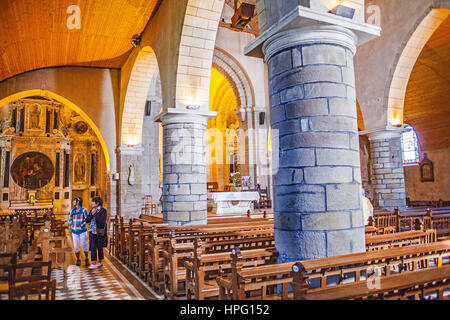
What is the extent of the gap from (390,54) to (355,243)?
8344mm

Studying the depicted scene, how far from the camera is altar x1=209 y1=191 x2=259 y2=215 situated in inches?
440

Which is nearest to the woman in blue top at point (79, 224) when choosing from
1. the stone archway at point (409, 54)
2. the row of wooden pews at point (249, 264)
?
the row of wooden pews at point (249, 264)

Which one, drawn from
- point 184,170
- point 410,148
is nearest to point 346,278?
point 184,170

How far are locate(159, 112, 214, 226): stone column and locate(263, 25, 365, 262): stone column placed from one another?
13.8 feet

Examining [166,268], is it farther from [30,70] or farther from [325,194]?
[30,70]

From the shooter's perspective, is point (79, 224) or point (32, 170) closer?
point (79, 224)

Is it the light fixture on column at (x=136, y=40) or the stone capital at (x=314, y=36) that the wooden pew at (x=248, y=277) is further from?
the light fixture on column at (x=136, y=40)

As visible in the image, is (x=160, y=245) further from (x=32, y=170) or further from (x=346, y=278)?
(x=32, y=170)

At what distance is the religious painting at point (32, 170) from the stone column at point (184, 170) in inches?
497

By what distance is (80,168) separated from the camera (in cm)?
1869

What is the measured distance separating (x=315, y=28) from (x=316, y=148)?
4.13ft

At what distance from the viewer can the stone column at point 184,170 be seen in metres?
7.62

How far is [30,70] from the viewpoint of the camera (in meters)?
12.4
